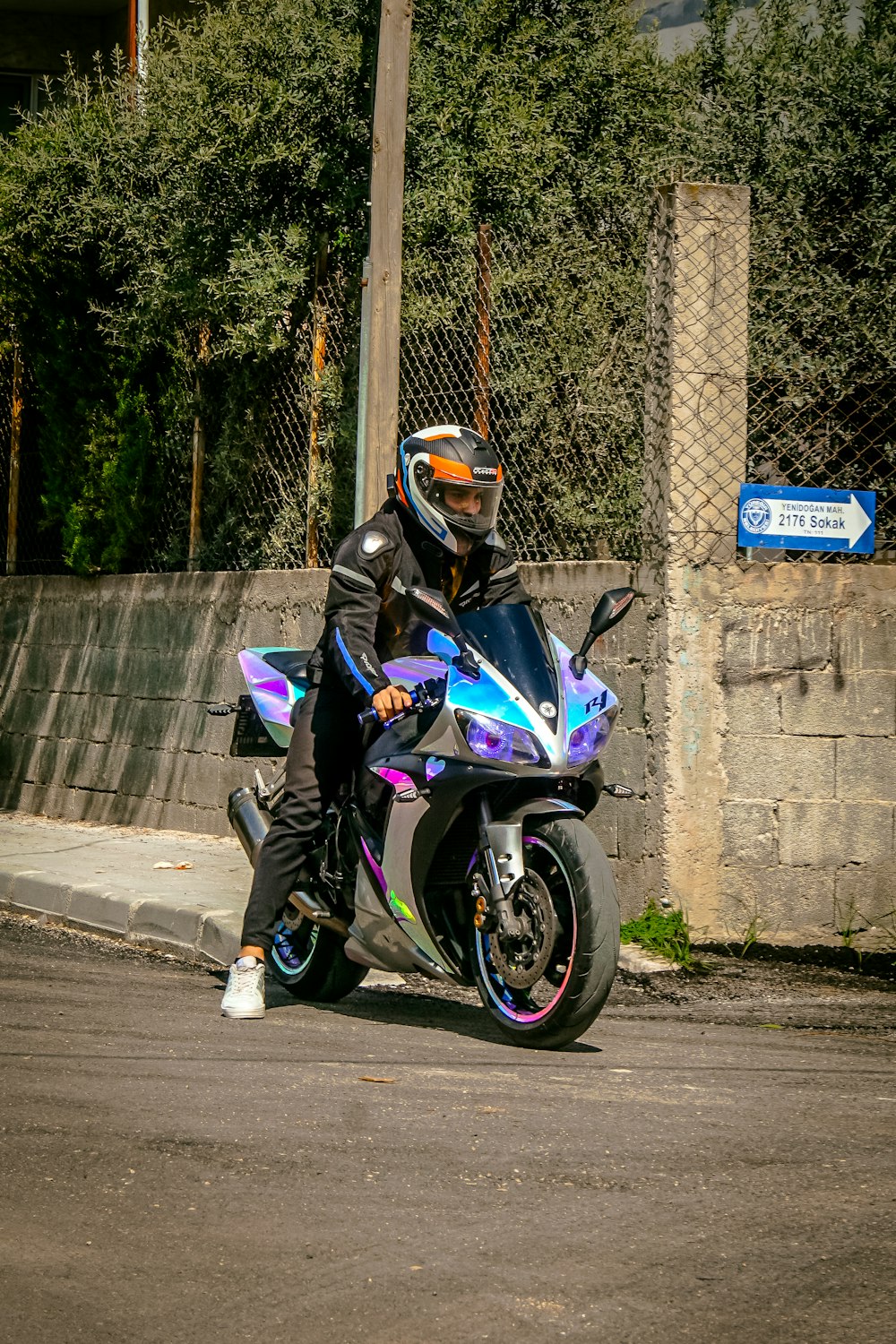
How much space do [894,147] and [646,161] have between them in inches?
103

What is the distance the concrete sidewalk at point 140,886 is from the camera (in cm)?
784

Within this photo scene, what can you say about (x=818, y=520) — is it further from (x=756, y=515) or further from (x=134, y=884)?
(x=134, y=884)

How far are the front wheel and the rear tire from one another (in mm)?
967

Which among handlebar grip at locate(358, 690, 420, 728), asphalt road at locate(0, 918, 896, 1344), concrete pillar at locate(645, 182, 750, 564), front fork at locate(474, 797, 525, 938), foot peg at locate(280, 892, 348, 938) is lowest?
asphalt road at locate(0, 918, 896, 1344)

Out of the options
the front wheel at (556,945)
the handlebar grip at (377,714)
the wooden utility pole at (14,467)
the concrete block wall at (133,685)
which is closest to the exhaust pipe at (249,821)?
the handlebar grip at (377,714)

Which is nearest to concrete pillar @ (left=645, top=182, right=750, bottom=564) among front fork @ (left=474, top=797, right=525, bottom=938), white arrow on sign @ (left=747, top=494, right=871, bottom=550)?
white arrow on sign @ (left=747, top=494, right=871, bottom=550)

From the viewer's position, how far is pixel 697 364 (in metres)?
7.98

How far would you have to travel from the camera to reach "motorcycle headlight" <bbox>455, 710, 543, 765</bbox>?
5461 millimetres

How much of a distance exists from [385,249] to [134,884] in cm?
358

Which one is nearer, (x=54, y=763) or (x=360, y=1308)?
(x=360, y=1308)

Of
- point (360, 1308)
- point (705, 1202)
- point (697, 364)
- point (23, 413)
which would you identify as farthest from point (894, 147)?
point (360, 1308)

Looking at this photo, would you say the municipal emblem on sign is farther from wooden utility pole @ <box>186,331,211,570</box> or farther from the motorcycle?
wooden utility pole @ <box>186,331,211,570</box>

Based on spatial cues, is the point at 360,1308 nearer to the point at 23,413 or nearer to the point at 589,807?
the point at 589,807

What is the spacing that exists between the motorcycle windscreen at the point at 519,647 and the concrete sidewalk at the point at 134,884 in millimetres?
2386
